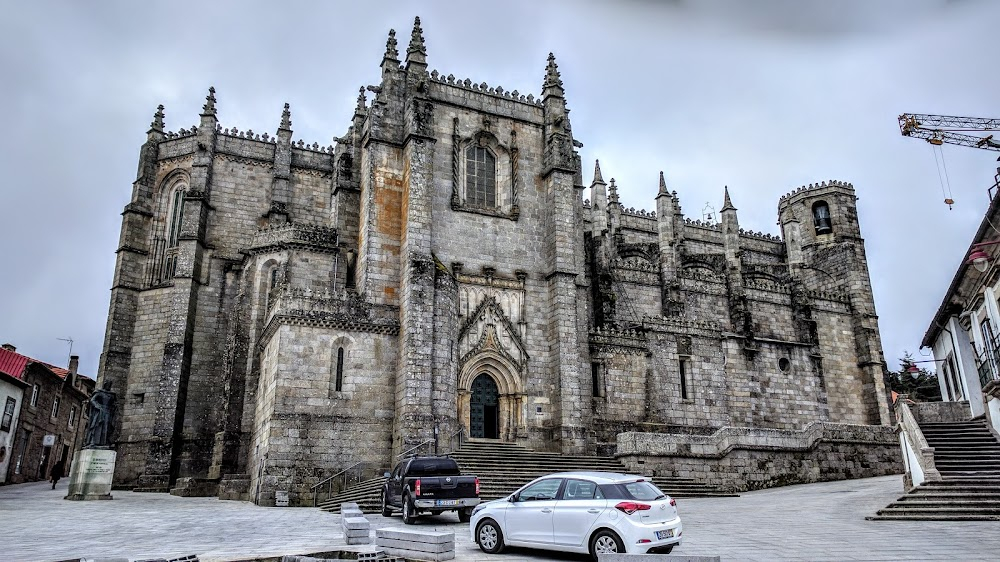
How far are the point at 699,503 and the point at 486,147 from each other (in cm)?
1731

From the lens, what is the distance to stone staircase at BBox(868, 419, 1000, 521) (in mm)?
16031

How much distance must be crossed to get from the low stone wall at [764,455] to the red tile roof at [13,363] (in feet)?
88.7

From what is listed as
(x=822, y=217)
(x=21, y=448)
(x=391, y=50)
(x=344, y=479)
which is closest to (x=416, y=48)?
(x=391, y=50)

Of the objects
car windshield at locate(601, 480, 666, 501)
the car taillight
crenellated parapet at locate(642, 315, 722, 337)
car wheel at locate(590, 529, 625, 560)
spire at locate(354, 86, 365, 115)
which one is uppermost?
spire at locate(354, 86, 365, 115)

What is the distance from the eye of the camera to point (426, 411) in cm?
2634

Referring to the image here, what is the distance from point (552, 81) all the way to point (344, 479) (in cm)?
1945

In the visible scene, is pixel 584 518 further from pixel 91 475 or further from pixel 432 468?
pixel 91 475

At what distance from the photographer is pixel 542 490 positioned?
40.1ft

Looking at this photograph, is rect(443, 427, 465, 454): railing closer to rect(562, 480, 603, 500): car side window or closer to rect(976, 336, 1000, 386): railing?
rect(562, 480, 603, 500): car side window

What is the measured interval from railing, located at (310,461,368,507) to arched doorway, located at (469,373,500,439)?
15.3ft

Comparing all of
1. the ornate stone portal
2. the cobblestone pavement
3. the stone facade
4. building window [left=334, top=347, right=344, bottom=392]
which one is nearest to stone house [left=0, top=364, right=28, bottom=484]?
the stone facade

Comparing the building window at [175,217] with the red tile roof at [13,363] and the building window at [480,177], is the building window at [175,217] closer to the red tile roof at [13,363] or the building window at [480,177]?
the red tile roof at [13,363]

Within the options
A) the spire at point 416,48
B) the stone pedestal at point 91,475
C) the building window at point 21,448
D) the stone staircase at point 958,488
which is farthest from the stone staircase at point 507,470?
the building window at point 21,448

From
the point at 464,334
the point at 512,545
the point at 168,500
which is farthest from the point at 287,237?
the point at 512,545
